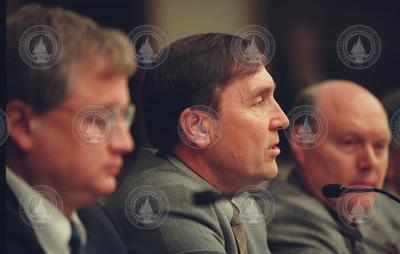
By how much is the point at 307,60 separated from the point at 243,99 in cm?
54

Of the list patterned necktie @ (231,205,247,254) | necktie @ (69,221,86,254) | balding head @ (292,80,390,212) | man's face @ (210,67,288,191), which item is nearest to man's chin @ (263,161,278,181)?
man's face @ (210,67,288,191)

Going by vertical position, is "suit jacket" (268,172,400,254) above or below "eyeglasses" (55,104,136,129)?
below

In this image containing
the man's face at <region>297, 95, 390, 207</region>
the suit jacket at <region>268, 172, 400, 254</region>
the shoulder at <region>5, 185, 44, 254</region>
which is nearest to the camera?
the shoulder at <region>5, 185, 44, 254</region>

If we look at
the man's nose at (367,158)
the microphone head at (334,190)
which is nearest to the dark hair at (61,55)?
the microphone head at (334,190)

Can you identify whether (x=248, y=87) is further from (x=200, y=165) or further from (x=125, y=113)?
(x=125, y=113)

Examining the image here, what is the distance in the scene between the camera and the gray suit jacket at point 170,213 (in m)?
2.03

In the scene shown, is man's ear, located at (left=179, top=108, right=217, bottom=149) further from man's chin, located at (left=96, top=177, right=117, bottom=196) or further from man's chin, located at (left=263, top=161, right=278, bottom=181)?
man's chin, located at (left=96, top=177, right=117, bottom=196)

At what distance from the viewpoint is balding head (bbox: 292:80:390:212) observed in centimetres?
244

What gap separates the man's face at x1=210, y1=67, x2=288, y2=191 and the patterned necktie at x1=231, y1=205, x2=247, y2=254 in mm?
89

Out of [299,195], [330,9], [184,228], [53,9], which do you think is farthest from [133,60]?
[330,9]

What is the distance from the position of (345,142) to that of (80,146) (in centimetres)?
83

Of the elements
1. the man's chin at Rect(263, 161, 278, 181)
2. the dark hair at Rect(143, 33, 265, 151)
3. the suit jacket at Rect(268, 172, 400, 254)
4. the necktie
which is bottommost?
the suit jacket at Rect(268, 172, 400, 254)

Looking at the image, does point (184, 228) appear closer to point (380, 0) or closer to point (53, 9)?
point (53, 9)

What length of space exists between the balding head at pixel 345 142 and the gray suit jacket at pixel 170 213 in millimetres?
359
